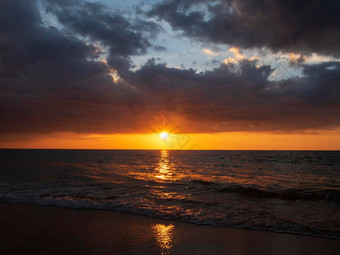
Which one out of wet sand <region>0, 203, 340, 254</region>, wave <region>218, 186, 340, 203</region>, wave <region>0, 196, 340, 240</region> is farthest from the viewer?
wave <region>218, 186, 340, 203</region>

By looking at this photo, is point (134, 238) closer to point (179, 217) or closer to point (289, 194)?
point (179, 217)

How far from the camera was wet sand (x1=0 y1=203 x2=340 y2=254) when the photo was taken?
20.0 ft

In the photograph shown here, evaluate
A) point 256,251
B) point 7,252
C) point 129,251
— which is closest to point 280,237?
point 256,251

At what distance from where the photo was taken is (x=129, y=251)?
19.6 feet

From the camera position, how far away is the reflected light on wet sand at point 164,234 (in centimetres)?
642

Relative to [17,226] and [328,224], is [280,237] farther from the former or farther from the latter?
[17,226]

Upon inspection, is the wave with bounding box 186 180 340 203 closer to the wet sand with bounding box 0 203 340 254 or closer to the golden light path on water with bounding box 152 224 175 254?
the wet sand with bounding box 0 203 340 254

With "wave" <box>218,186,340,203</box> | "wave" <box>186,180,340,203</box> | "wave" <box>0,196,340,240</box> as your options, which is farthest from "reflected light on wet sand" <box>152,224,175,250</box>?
"wave" <box>218,186,340,203</box>

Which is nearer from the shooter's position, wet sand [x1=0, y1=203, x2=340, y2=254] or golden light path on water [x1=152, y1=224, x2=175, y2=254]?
wet sand [x1=0, y1=203, x2=340, y2=254]

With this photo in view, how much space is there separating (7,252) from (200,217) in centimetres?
658

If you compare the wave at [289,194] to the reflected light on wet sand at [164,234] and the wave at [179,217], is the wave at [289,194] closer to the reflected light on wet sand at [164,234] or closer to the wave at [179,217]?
the wave at [179,217]

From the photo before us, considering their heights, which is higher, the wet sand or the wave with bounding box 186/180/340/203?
the wet sand

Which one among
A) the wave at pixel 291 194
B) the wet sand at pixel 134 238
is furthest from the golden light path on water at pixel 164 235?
the wave at pixel 291 194

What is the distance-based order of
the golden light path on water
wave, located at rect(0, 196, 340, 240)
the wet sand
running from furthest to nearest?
1. wave, located at rect(0, 196, 340, 240)
2. the golden light path on water
3. the wet sand
